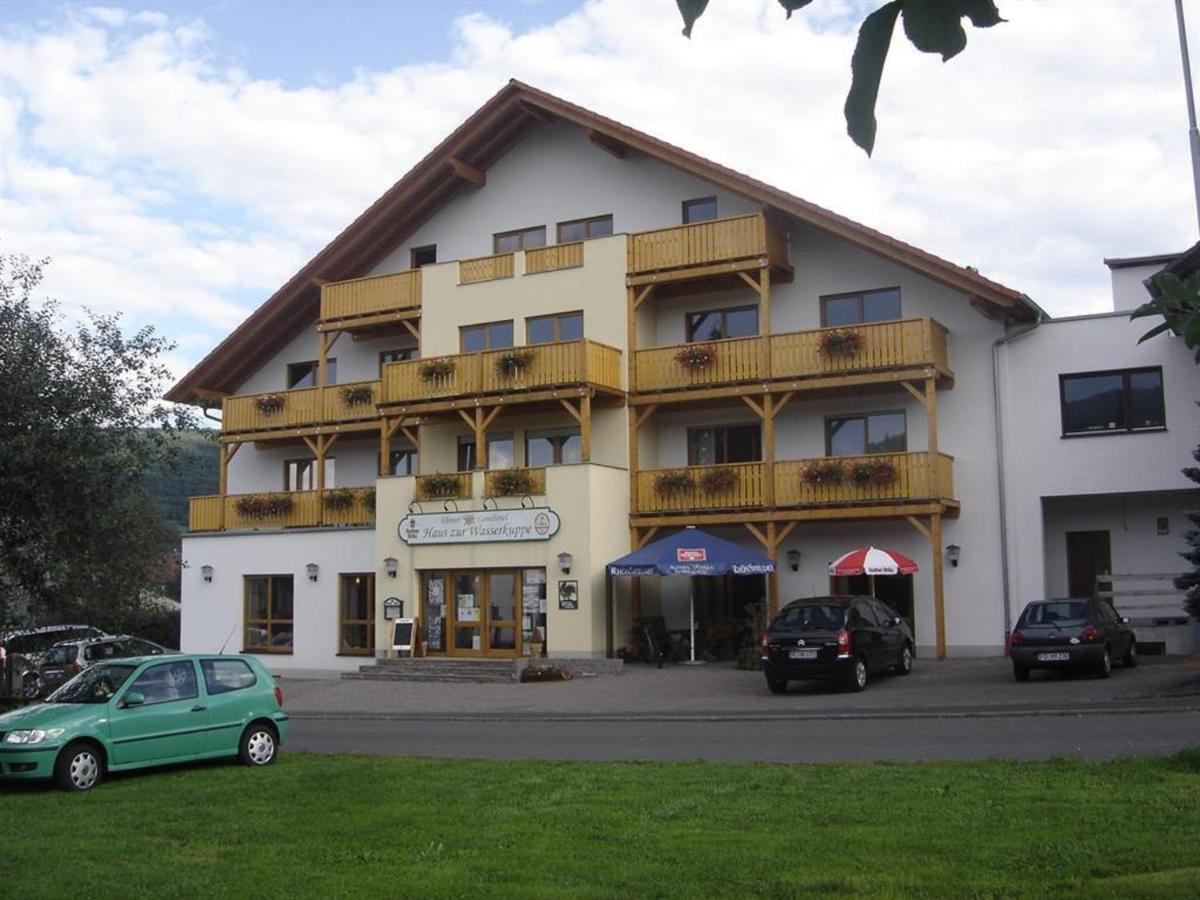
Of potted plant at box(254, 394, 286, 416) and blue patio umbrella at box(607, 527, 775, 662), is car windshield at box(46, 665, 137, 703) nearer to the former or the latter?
blue patio umbrella at box(607, 527, 775, 662)

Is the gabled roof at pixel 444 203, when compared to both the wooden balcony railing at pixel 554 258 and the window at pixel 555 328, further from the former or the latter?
the window at pixel 555 328

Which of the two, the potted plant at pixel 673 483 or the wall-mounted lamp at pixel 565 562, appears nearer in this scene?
the wall-mounted lamp at pixel 565 562

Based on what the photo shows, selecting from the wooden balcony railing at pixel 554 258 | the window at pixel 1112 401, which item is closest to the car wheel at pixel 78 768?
the wooden balcony railing at pixel 554 258

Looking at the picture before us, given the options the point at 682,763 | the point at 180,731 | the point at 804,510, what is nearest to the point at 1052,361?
the point at 804,510

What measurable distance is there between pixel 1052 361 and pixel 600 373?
9791 millimetres

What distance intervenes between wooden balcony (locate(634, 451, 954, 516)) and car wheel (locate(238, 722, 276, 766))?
622 inches

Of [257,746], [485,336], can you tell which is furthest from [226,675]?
[485,336]

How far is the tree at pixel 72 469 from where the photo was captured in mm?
14758

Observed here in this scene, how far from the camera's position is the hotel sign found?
30312 mm

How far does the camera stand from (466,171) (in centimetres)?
3472

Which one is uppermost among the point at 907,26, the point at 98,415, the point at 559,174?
the point at 559,174

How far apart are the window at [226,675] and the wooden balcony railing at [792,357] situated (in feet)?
53.8

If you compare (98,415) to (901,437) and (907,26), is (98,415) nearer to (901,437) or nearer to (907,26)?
(907,26)

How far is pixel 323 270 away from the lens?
121 ft
